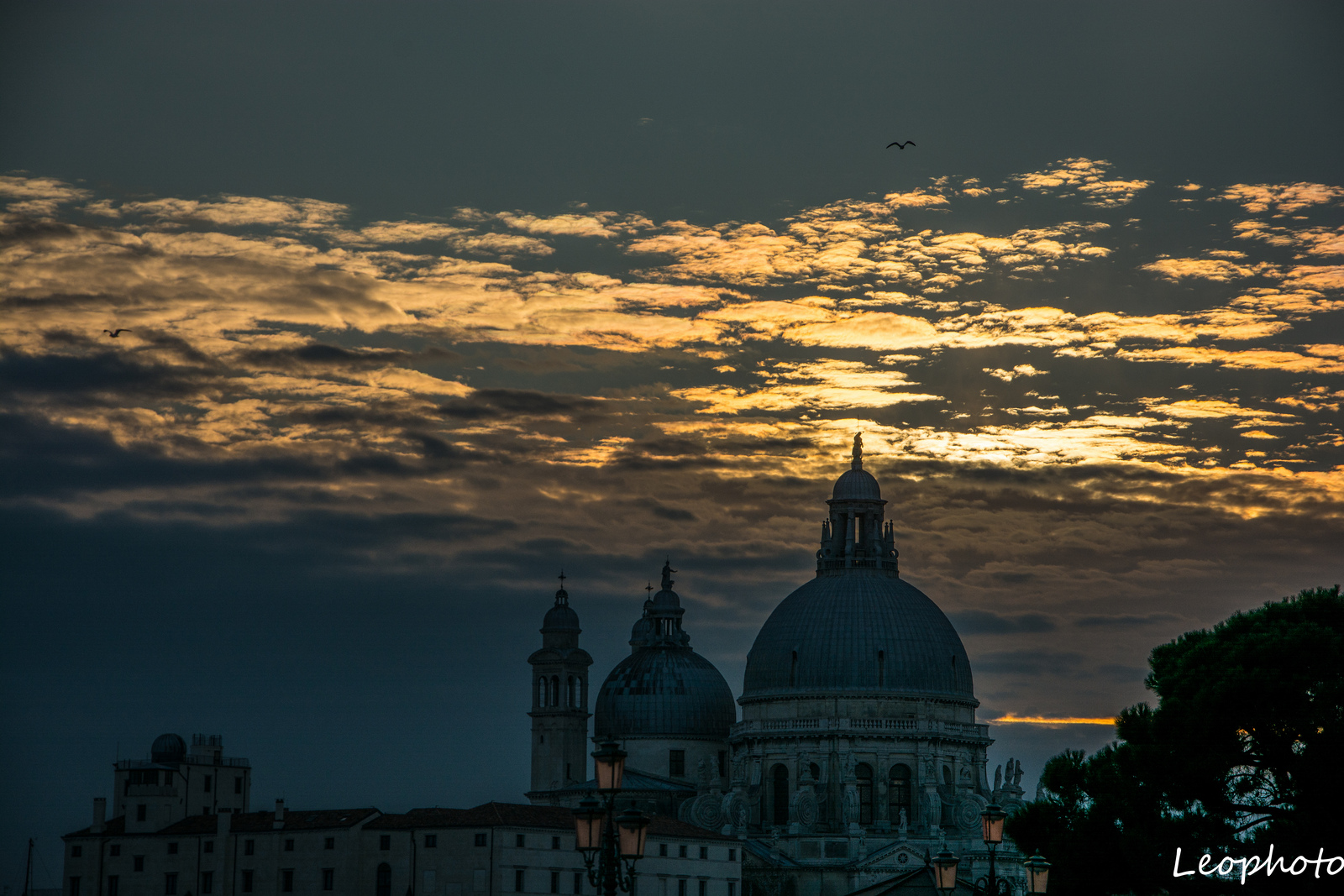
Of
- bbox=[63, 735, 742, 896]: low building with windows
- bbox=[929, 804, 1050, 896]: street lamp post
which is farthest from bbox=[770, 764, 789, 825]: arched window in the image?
bbox=[929, 804, 1050, 896]: street lamp post

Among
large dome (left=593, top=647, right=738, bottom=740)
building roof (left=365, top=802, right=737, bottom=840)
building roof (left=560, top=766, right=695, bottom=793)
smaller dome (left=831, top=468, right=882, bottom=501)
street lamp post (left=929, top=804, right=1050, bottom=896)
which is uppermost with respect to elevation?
smaller dome (left=831, top=468, right=882, bottom=501)

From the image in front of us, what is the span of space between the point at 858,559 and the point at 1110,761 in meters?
47.6

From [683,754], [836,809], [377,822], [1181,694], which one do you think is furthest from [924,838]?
[1181,694]

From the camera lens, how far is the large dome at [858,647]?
306ft

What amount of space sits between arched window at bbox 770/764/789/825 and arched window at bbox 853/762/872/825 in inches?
140

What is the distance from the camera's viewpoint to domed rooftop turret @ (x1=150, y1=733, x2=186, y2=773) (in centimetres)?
9225

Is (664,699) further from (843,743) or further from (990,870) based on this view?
(990,870)

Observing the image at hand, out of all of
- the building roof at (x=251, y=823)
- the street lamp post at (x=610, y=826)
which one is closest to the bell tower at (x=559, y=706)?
the building roof at (x=251, y=823)

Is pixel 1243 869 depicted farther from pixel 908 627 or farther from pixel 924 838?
pixel 908 627

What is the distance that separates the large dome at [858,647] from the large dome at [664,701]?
23.2 feet

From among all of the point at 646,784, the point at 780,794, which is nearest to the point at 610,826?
the point at 780,794

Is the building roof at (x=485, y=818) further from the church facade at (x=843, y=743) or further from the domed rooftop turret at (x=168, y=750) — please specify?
the domed rooftop turret at (x=168, y=750)

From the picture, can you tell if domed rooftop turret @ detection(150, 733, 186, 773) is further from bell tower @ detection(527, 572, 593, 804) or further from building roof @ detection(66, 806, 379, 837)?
bell tower @ detection(527, 572, 593, 804)

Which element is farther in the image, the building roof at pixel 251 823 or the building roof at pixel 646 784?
the building roof at pixel 646 784
